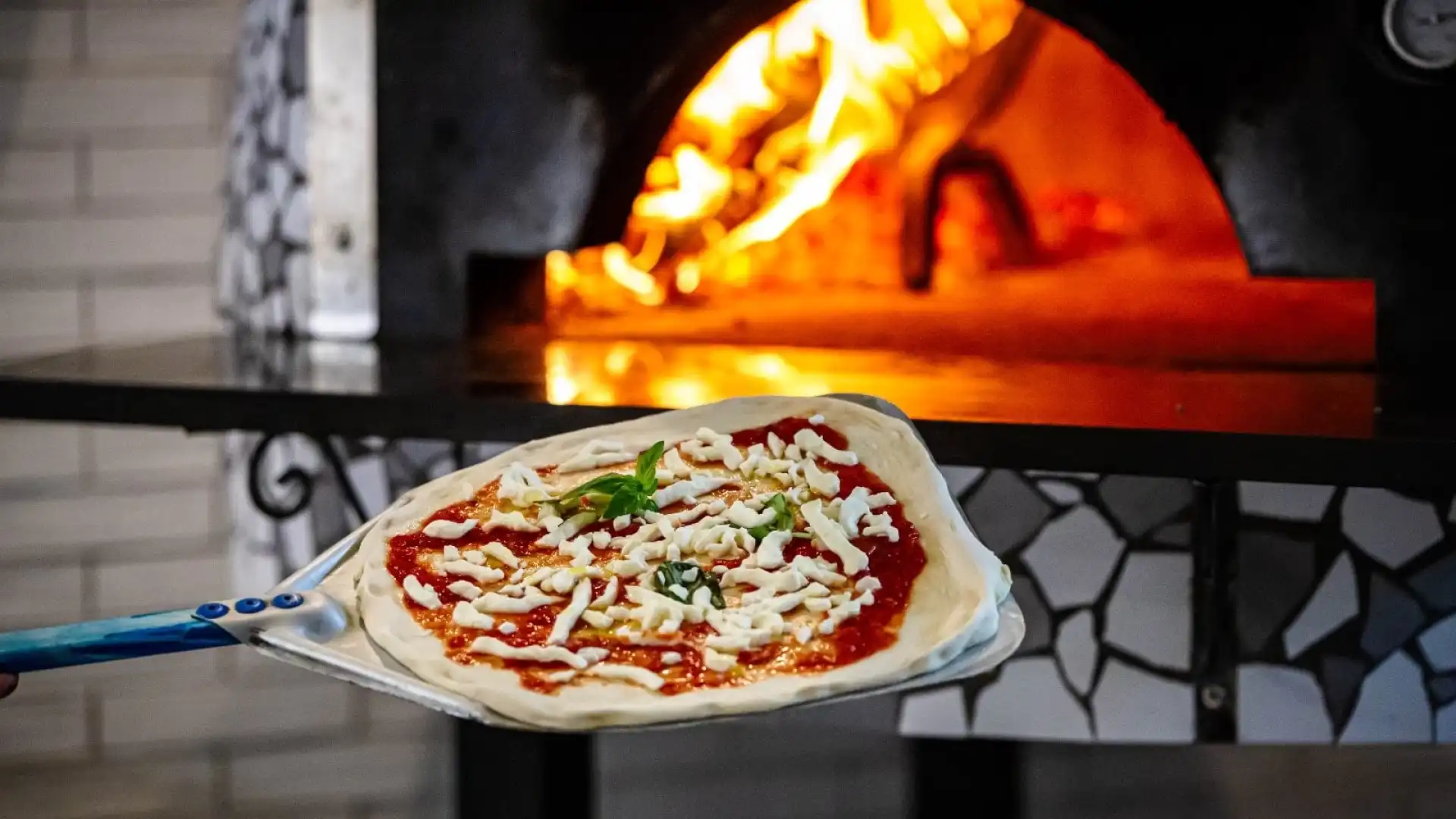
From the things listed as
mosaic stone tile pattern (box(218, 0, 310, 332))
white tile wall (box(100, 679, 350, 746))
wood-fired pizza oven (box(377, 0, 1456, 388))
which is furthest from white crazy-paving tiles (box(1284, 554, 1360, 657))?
white tile wall (box(100, 679, 350, 746))

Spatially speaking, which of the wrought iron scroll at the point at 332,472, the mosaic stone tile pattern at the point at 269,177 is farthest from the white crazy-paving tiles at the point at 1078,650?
the mosaic stone tile pattern at the point at 269,177

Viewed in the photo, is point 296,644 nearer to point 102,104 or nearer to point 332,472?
point 332,472

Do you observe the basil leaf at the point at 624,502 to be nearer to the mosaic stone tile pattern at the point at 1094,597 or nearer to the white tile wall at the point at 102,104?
the mosaic stone tile pattern at the point at 1094,597

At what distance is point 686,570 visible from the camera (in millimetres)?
966

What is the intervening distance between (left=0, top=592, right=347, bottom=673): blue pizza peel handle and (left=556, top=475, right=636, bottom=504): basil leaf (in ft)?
0.90

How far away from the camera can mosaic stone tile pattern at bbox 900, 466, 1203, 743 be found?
1381 mm

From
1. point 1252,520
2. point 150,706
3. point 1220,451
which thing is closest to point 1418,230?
point 1252,520

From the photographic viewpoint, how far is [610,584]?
3.10ft

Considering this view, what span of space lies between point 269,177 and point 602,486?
1109 mm

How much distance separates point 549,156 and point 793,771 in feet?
3.57

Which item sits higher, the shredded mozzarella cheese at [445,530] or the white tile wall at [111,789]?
the shredded mozzarella cheese at [445,530]

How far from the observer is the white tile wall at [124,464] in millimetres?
2248

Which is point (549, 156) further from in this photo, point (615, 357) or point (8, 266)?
point (8, 266)

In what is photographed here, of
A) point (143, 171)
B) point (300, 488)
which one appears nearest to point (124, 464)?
point (143, 171)
